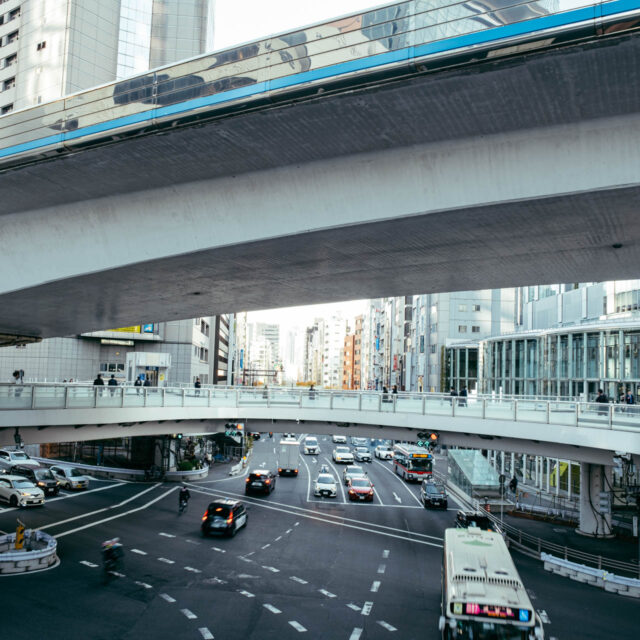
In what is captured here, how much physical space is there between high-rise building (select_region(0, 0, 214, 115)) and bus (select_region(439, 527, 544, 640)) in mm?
54456

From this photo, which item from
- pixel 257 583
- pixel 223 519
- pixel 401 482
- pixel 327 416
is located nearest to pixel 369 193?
pixel 257 583

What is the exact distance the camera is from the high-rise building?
2142 inches

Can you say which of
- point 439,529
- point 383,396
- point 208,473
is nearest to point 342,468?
point 208,473

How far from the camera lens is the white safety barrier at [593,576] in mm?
20250

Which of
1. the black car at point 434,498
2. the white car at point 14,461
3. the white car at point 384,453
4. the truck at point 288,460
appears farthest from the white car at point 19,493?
the white car at point 384,453

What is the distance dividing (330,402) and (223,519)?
7.50 meters

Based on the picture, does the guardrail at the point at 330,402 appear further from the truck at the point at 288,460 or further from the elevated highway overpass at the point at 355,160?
the truck at the point at 288,460

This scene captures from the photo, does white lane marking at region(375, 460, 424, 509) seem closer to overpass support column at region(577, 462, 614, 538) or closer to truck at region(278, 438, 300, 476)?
truck at region(278, 438, 300, 476)

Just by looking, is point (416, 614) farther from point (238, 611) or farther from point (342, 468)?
point (342, 468)

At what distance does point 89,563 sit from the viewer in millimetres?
21609

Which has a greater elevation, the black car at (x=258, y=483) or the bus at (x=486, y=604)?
the bus at (x=486, y=604)

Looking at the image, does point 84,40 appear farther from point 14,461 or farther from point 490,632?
point 490,632

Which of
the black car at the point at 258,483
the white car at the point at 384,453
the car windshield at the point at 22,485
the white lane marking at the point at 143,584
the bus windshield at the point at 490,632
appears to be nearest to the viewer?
the bus windshield at the point at 490,632

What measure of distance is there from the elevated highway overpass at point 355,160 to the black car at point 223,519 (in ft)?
48.8
